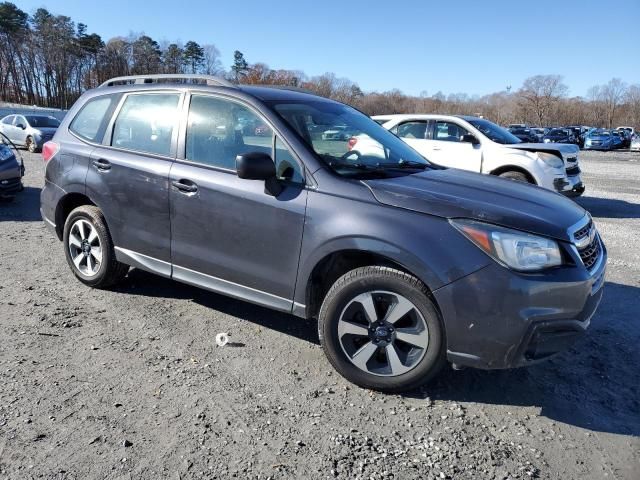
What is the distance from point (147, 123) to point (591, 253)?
11.4 feet

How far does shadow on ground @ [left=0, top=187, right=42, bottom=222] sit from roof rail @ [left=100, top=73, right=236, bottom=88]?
422cm

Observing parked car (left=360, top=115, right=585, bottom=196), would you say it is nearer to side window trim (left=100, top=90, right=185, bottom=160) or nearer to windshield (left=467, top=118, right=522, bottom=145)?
windshield (left=467, top=118, right=522, bottom=145)

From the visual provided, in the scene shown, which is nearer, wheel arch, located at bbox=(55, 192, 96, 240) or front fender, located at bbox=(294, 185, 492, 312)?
front fender, located at bbox=(294, 185, 492, 312)

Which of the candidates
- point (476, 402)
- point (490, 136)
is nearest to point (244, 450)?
point (476, 402)

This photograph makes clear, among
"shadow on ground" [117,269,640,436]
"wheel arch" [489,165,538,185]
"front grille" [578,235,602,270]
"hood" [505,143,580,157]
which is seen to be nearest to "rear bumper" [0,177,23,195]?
"shadow on ground" [117,269,640,436]

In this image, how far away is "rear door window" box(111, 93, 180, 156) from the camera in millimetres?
4137

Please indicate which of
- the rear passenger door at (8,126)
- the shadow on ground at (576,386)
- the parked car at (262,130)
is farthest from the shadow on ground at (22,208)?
the rear passenger door at (8,126)

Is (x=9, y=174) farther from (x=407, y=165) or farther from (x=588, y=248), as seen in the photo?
(x=588, y=248)

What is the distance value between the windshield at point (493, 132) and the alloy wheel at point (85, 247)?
798 cm

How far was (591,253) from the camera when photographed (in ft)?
10.7

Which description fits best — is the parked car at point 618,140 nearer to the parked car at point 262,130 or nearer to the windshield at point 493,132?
the windshield at point 493,132

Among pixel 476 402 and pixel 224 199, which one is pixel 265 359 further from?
pixel 476 402

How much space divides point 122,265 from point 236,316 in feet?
3.99

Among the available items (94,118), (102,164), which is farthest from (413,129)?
(102,164)
